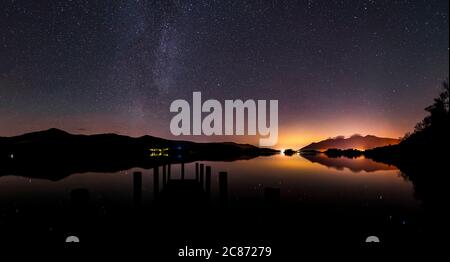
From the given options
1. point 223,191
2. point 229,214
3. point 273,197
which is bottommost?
point 229,214

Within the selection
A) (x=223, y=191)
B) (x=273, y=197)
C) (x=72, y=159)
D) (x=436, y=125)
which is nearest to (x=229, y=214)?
(x=223, y=191)

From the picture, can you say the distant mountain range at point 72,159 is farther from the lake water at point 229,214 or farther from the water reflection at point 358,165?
the water reflection at point 358,165

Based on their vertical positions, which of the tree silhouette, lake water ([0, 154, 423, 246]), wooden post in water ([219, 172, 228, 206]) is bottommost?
lake water ([0, 154, 423, 246])

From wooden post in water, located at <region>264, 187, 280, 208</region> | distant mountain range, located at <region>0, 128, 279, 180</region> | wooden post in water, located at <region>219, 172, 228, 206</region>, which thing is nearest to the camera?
wooden post in water, located at <region>264, 187, 280, 208</region>

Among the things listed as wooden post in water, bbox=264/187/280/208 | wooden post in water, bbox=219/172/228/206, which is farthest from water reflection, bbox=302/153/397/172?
wooden post in water, bbox=264/187/280/208

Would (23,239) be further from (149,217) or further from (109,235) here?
(149,217)

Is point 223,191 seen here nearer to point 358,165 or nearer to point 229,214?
point 229,214

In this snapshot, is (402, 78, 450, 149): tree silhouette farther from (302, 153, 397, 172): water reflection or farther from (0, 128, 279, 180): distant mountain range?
(0, 128, 279, 180): distant mountain range

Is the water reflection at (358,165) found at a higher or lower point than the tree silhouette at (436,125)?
lower

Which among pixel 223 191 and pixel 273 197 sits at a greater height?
pixel 273 197

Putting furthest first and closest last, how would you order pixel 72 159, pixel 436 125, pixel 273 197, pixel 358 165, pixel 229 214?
pixel 72 159 → pixel 358 165 → pixel 436 125 → pixel 229 214 → pixel 273 197

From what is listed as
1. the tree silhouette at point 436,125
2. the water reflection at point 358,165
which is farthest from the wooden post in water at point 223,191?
the tree silhouette at point 436,125
